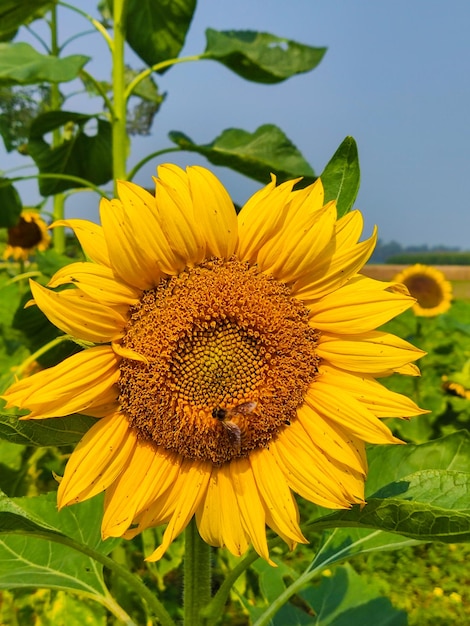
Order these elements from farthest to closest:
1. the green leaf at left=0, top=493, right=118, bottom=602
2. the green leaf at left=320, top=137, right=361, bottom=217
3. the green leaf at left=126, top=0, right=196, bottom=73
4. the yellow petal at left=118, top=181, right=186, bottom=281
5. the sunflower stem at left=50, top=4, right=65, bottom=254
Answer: the sunflower stem at left=50, top=4, right=65, bottom=254 < the green leaf at left=126, top=0, right=196, bottom=73 < the green leaf at left=0, top=493, right=118, bottom=602 < the green leaf at left=320, top=137, right=361, bottom=217 < the yellow petal at left=118, top=181, right=186, bottom=281

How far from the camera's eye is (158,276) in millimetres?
946

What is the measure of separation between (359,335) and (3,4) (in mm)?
1979

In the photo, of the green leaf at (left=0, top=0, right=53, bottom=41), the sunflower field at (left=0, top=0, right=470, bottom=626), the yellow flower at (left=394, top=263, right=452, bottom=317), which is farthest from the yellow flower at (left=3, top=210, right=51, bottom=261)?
the sunflower field at (left=0, top=0, right=470, bottom=626)

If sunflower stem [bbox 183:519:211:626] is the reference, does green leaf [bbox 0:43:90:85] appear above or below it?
above

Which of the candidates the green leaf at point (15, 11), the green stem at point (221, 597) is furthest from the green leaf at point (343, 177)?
the green leaf at point (15, 11)

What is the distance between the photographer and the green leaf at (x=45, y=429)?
2.81 feet

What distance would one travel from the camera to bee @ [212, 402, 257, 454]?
3.05 ft

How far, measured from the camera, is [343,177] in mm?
1031

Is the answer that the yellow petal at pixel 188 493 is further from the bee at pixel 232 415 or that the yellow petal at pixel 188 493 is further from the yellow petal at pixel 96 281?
the yellow petal at pixel 96 281

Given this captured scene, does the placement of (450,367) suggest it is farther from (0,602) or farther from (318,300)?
(318,300)

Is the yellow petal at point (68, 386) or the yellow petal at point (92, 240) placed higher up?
the yellow petal at point (92, 240)

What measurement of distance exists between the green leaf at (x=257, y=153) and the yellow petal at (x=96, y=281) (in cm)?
138

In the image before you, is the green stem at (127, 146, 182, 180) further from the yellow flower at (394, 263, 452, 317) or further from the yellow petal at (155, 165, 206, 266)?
the yellow flower at (394, 263, 452, 317)

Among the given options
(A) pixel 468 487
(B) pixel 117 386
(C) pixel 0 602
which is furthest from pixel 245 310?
(C) pixel 0 602
